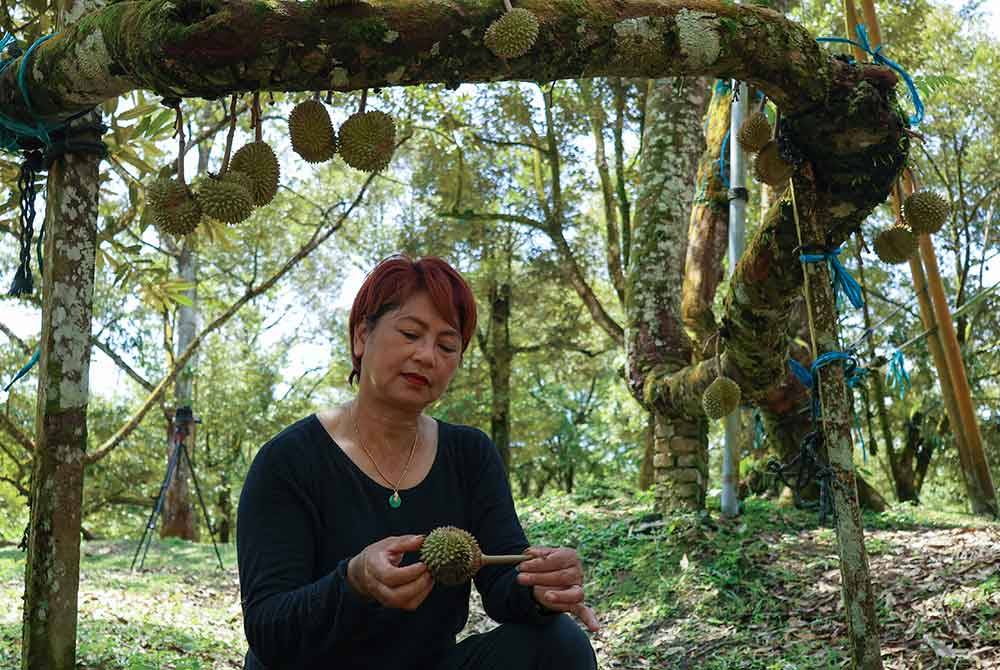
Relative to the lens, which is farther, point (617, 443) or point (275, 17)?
point (617, 443)

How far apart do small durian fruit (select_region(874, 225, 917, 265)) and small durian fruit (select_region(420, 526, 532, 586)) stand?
6.80ft

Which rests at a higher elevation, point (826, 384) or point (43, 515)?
point (826, 384)

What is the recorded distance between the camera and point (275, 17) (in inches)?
84.3

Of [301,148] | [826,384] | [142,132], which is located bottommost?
[826,384]

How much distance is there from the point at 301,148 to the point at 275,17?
0.32 metres

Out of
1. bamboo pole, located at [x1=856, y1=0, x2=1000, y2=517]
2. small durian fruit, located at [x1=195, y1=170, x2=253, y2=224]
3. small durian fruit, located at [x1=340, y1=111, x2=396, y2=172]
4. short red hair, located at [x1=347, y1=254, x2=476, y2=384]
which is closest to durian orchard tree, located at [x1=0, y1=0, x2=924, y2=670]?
small durian fruit, located at [x1=340, y1=111, x2=396, y2=172]

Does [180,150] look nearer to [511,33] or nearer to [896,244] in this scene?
[511,33]

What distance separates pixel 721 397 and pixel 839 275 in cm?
134

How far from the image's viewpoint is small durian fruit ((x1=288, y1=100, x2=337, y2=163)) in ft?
7.34

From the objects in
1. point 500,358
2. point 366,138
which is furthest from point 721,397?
point 500,358

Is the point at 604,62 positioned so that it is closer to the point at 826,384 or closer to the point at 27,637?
the point at 826,384

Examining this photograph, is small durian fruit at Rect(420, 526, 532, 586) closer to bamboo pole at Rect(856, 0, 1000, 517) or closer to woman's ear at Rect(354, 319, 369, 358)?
woman's ear at Rect(354, 319, 369, 358)

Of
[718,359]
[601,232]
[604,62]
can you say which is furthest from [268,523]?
[601,232]

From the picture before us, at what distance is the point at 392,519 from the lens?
2281 millimetres
